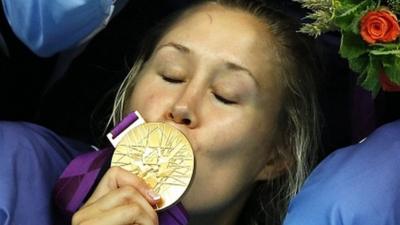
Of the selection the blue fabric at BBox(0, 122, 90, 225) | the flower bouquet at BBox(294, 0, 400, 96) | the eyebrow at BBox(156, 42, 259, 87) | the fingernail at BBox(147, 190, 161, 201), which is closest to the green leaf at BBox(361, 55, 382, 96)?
the flower bouquet at BBox(294, 0, 400, 96)

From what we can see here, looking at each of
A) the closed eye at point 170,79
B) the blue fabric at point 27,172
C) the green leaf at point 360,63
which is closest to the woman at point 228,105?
the closed eye at point 170,79

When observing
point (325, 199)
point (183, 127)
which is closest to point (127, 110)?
point (183, 127)

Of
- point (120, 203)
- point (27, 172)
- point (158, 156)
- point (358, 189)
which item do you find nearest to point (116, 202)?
A: point (120, 203)

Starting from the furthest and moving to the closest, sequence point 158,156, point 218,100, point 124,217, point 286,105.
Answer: point 286,105 → point 218,100 → point 158,156 → point 124,217

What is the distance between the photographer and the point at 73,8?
→ 3.86ft

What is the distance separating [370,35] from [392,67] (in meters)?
0.06

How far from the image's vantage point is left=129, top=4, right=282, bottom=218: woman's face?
1226 mm

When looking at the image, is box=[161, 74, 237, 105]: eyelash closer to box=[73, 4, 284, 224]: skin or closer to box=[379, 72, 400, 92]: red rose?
box=[73, 4, 284, 224]: skin

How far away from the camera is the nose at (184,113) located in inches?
47.3

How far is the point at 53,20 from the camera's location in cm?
119

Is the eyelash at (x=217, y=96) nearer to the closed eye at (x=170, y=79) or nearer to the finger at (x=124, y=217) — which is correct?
the closed eye at (x=170, y=79)

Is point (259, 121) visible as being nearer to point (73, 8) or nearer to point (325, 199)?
point (325, 199)

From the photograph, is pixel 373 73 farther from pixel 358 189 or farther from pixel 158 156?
pixel 158 156

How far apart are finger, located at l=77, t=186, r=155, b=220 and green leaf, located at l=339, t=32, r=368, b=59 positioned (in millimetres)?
367
